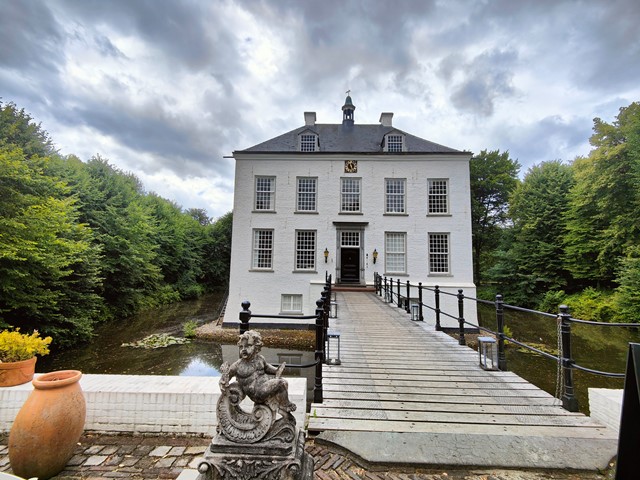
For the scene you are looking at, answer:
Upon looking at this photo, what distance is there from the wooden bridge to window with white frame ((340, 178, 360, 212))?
12.5m

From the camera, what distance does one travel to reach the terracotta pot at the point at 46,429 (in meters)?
2.37

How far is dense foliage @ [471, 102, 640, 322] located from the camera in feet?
49.5

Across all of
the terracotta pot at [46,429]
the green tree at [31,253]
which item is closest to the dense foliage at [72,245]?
the green tree at [31,253]

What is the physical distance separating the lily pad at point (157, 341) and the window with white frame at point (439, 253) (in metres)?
13.1

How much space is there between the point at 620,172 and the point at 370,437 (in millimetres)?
21424

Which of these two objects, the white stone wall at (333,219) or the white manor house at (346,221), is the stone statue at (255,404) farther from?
the white manor house at (346,221)

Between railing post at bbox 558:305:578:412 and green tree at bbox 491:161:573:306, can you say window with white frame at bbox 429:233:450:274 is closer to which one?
green tree at bbox 491:161:573:306

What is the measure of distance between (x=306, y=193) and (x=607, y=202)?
16.9 m

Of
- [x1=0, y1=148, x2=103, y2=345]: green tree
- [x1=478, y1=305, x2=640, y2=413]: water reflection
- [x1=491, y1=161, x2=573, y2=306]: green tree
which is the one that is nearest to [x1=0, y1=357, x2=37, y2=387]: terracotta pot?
[x1=0, y1=148, x2=103, y2=345]: green tree

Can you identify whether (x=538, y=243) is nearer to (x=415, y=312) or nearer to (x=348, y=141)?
(x=348, y=141)

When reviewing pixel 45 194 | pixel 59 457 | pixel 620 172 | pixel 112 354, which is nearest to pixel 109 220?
pixel 45 194

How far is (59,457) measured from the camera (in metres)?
2.48

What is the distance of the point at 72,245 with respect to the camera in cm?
976

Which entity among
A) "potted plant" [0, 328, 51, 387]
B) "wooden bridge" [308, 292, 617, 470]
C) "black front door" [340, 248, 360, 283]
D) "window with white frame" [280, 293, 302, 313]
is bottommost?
"window with white frame" [280, 293, 302, 313]
